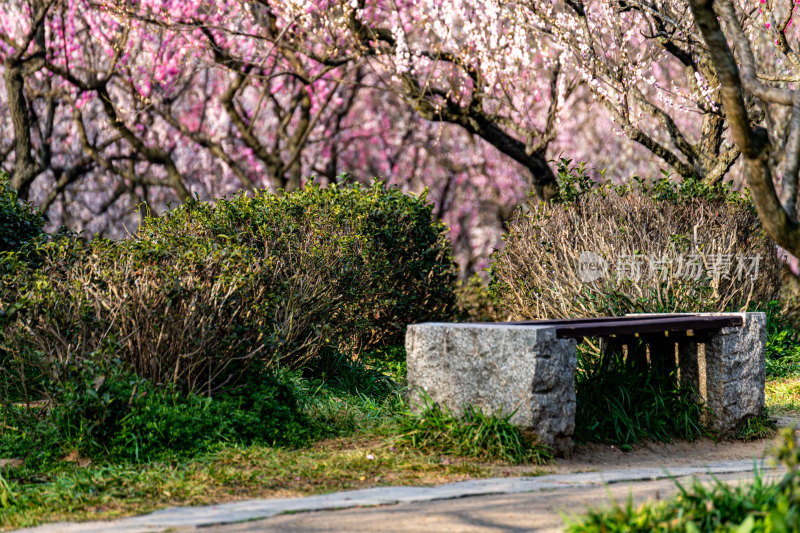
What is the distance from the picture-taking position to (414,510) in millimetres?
4168

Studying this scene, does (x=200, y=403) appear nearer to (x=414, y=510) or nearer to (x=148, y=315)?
(x=148, y=315)

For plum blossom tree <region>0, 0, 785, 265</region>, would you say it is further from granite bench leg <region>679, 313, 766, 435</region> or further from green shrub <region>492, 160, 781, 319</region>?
→ granite bench leg <region>679, 313, 766, 435</region>

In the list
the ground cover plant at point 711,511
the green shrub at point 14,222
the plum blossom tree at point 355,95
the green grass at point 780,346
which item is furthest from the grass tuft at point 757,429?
the green shrub at point 14,222

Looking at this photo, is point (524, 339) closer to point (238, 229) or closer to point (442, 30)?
point (238, 229)

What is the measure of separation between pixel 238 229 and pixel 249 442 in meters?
3.12

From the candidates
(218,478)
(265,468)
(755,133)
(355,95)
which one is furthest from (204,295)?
(355,95)

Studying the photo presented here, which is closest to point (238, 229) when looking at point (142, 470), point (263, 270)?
point (263, 270)

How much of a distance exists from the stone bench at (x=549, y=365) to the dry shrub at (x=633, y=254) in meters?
1.64

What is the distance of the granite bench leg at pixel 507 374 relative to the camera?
5.51 metres

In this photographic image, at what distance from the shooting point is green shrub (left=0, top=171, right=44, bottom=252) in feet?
27.7

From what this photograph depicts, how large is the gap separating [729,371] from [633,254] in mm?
2405

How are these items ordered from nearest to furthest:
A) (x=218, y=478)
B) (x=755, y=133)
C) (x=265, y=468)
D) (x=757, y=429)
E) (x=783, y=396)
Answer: (x=755, y=133), (x=218, y=478), (x=265, y=468), (x=757, y=429), (x=783, y=396)

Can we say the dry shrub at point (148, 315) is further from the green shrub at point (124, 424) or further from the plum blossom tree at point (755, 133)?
the plum blossom tree at point (755, 133)

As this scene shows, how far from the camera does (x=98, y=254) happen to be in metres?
6.45
